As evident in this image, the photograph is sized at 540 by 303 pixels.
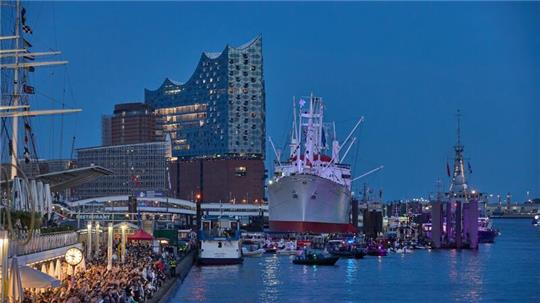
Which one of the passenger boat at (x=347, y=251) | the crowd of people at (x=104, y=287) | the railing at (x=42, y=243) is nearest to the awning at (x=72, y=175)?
the crowd of people at (x=104, y=287)

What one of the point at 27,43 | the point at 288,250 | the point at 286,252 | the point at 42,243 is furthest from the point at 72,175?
the point at 288,250

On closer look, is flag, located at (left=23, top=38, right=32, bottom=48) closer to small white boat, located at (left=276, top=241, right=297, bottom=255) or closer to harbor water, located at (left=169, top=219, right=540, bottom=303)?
harbor water, located at (left=169, top=219, right=540, bottom=303)

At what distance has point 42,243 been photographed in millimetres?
29594

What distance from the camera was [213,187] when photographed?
613 ft

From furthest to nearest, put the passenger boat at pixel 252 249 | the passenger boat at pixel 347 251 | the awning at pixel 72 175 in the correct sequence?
the passenger boat at pixel 252 249 → the passenger boat at pixel 347 251 → the awning at pixel 72 175

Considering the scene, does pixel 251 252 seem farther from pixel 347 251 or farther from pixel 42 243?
pixel 42 243

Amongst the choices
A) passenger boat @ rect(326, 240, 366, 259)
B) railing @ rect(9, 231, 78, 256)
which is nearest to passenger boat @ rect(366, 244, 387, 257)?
passenger boat @ rect(326, 240, 366, 259)

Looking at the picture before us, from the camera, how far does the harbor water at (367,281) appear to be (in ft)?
185

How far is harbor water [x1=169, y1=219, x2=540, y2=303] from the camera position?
5634 centimetres

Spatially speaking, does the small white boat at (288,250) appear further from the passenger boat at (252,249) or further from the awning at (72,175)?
Result: the awning at (72,175)

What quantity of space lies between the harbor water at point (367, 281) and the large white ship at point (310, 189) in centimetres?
3091

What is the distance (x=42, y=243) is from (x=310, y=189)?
9797cm

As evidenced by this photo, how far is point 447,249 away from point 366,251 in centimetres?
2151

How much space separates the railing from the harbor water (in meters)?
13.0
